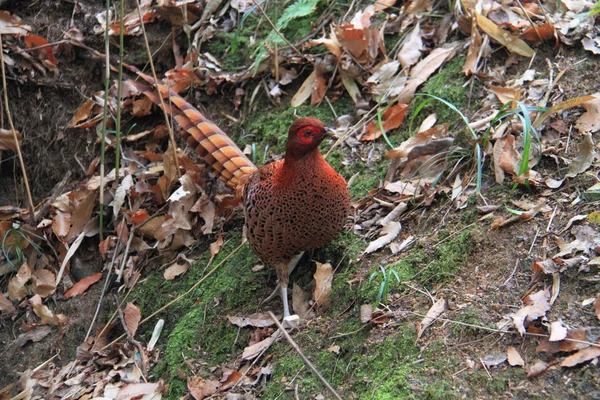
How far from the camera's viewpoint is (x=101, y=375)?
12.0 ft

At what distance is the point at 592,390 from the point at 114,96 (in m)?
4.08

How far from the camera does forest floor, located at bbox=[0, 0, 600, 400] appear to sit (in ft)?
8.93

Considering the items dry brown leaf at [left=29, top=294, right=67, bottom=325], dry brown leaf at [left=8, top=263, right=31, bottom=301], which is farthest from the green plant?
dry brown leaf at [left=8, top=263, right=31, bottom=301]

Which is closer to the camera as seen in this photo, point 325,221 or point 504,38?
point 325,221

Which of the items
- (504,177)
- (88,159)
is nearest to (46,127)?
(88,159)

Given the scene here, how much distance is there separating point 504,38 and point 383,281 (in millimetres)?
1953

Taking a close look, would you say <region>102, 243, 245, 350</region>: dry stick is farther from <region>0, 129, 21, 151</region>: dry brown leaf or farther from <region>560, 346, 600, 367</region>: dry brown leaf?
<region>560, 346, 600, 367</region>: dry brown leaf

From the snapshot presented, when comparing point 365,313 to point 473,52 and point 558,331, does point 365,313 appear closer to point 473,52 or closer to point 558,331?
point 558,331

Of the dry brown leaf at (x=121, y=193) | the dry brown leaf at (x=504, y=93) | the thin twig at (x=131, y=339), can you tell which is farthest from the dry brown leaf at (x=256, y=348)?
the dry brown leaf at (x=504, y=93)

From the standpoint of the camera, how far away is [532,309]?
2592 mm

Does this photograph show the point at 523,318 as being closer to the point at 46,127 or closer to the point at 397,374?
the point at 397,374

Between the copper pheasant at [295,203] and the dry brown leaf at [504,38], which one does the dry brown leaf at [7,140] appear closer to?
the copper pheasant at [295,203]

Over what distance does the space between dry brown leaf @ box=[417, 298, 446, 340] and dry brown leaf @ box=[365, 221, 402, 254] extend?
0.63 metres

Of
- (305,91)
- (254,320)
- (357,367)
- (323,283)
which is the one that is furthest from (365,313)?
(305,91)
